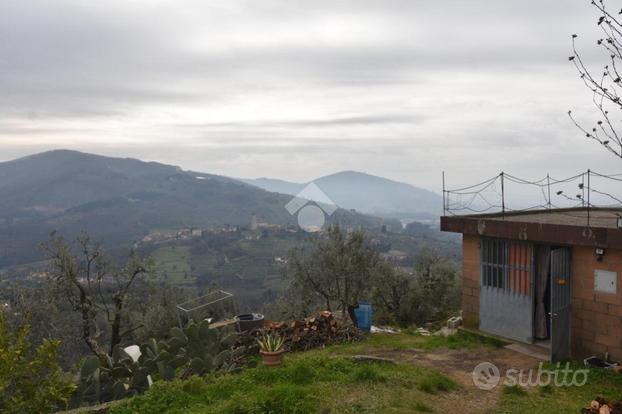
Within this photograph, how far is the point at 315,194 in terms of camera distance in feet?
167

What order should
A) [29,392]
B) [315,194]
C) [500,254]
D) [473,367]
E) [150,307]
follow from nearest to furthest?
[29,392] → [473,367] → [500,254] → [150,307] → [315,194]

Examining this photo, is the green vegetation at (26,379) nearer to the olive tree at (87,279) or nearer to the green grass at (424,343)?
the green grass at (424,343)

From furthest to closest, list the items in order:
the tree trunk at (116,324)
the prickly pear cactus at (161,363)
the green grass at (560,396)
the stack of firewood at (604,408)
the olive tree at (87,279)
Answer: the tree trunk at (116,324), the olive tree at (87,279), the prickly pear cactus at (161,363), the green grass at (560,396), the stack of firewood at (604,408)

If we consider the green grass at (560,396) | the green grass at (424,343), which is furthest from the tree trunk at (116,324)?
the green grass at (560,396)

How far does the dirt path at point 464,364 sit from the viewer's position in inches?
348

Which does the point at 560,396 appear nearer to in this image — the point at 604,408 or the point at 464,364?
the point at 604,408

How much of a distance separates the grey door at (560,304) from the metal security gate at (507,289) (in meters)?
0.89

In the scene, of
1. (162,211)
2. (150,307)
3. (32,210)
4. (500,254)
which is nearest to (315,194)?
(150,307)

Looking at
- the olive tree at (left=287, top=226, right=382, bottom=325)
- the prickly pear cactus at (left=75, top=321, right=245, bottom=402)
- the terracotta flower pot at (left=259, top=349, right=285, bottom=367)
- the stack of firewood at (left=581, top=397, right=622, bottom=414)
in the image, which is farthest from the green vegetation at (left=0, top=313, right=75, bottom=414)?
the olive tree at (left=287, top=226, right=382, bottom=325)

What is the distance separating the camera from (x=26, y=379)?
732 cm

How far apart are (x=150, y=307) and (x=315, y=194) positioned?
27.7 metres

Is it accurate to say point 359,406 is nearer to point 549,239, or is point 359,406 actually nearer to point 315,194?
point 549,239

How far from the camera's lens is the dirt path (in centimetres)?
884
